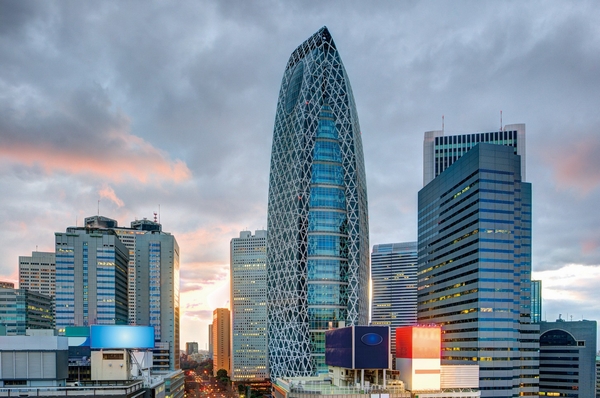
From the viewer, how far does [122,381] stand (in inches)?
3521

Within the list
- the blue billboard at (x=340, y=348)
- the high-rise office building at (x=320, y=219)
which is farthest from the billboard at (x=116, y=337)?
the high-rise office building at (x=320, y=219)

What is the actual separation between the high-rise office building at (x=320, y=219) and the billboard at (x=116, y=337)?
101186mm

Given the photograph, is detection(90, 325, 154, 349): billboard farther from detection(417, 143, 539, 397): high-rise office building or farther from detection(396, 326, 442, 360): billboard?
detection(417, 143, 539, 397): high-rise office building

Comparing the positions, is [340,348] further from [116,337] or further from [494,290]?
[494,290]

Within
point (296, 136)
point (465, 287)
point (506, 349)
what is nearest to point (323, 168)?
point (296, 136)

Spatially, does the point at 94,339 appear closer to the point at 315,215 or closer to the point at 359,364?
the point at 359,364

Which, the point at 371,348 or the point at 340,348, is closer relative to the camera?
the point at 371,348

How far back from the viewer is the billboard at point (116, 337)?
295 ft

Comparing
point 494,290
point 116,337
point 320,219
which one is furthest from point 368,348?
point 320,219

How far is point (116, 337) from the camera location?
9119cm

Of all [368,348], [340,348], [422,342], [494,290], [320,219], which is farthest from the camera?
[320,219]

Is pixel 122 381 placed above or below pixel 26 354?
below

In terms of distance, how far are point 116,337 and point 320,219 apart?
364ft

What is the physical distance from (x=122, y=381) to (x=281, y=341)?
110264mm
